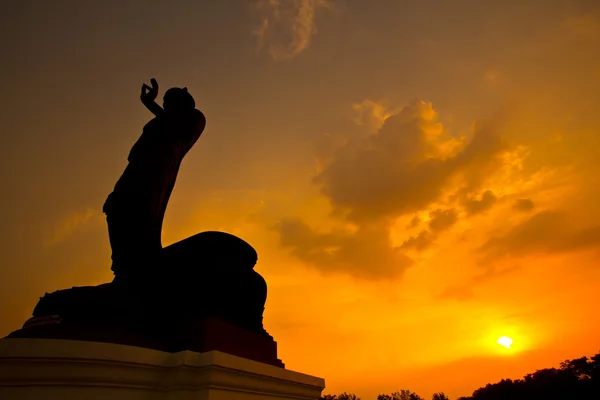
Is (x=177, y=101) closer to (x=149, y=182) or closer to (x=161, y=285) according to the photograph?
(x=149, y=182)

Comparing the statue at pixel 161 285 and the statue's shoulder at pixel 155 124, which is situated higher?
the statue's shoulder at pixel 155 124

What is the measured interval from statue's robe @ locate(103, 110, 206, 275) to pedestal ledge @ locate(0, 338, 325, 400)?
1.33 m

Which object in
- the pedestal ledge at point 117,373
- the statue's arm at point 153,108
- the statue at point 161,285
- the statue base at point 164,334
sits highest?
the statue's arm at point 153,108

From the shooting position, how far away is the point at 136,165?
477 centimetres

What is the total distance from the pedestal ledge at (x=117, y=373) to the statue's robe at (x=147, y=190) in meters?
1.33

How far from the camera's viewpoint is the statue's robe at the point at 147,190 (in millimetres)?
4262

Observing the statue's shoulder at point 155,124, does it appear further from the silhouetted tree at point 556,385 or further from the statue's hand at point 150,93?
the silhouetted tree at point 556,385

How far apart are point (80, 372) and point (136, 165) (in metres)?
2.61

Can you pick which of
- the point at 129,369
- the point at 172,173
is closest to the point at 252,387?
the point at 129,369

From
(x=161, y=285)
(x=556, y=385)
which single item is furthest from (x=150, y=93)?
(x=556, y=385)

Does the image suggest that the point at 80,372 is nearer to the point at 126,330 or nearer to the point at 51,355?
the point at 51,355

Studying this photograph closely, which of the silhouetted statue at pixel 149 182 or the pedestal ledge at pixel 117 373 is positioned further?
the silhouetted statue at pixel 149 182

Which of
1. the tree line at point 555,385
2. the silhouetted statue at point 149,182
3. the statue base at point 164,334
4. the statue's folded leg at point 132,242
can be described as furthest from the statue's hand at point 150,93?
the tree line at point 555,385

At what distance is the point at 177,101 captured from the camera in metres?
5.15
